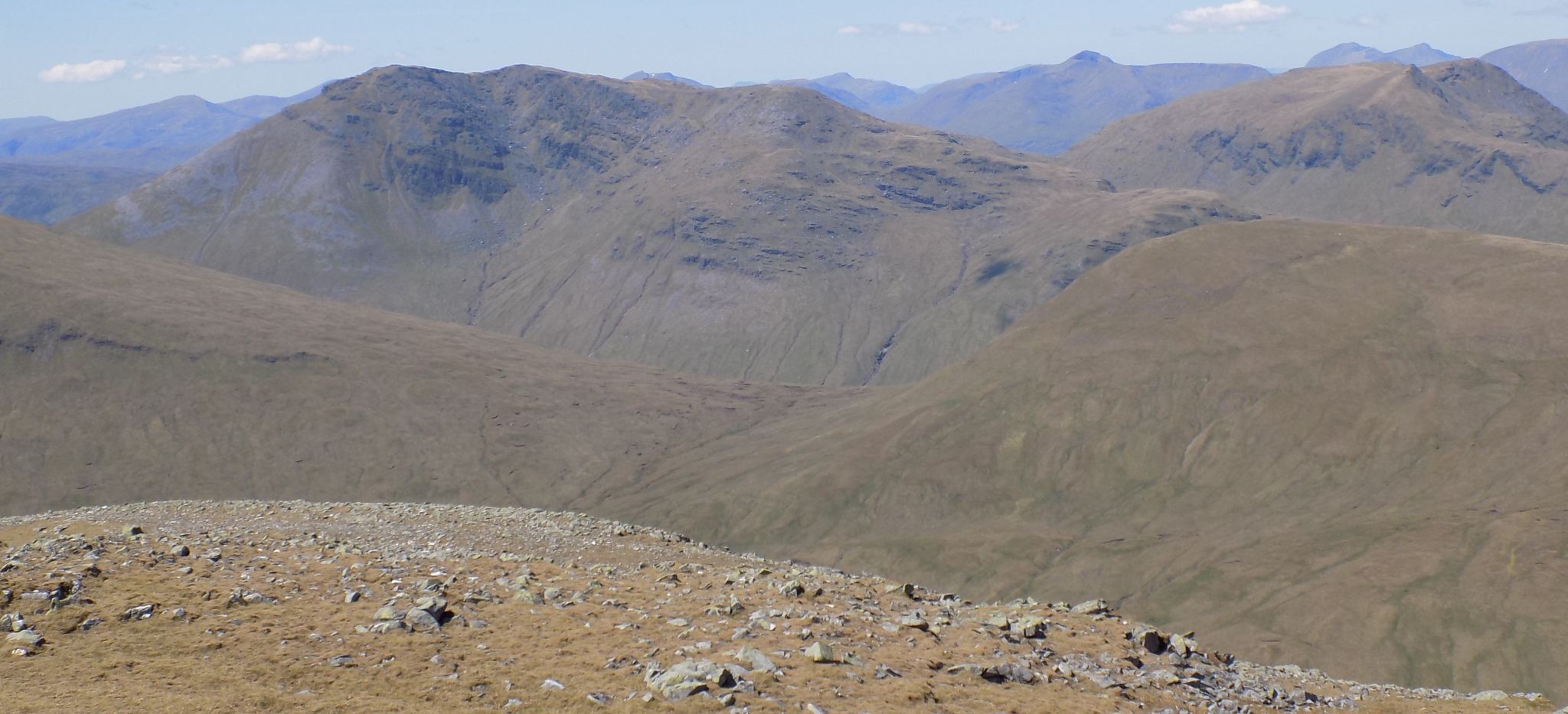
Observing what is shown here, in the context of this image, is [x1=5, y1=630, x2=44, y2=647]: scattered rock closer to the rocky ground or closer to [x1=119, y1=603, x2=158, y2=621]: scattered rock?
the rocky ground

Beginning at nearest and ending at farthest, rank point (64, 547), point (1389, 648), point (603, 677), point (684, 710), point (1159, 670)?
1. point (684, 710)
2. point (603, 677)
3. point (1159, 670)
4. point (64, 547)
5. point (1389, 648)

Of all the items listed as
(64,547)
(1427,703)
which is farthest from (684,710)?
(1427,703)

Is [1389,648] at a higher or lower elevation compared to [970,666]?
lower

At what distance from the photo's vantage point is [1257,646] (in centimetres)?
19050

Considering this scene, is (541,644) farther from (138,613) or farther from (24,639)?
(24,639)

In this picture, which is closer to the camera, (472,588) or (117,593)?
(117,593)

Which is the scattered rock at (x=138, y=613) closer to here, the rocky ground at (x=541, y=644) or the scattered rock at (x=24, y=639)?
the rocky ground at (x=541, y=644)

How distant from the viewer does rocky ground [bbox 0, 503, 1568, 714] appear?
3231 centimetres

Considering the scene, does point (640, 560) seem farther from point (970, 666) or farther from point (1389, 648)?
point (1389, 648)

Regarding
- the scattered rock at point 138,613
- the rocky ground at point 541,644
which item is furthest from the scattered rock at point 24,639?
the scattered rock at point 138,613

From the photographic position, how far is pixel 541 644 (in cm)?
3678

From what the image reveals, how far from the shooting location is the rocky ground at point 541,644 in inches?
1272

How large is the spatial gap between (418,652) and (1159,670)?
2498 centimetres

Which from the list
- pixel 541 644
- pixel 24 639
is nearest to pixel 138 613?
pixel 24 639
